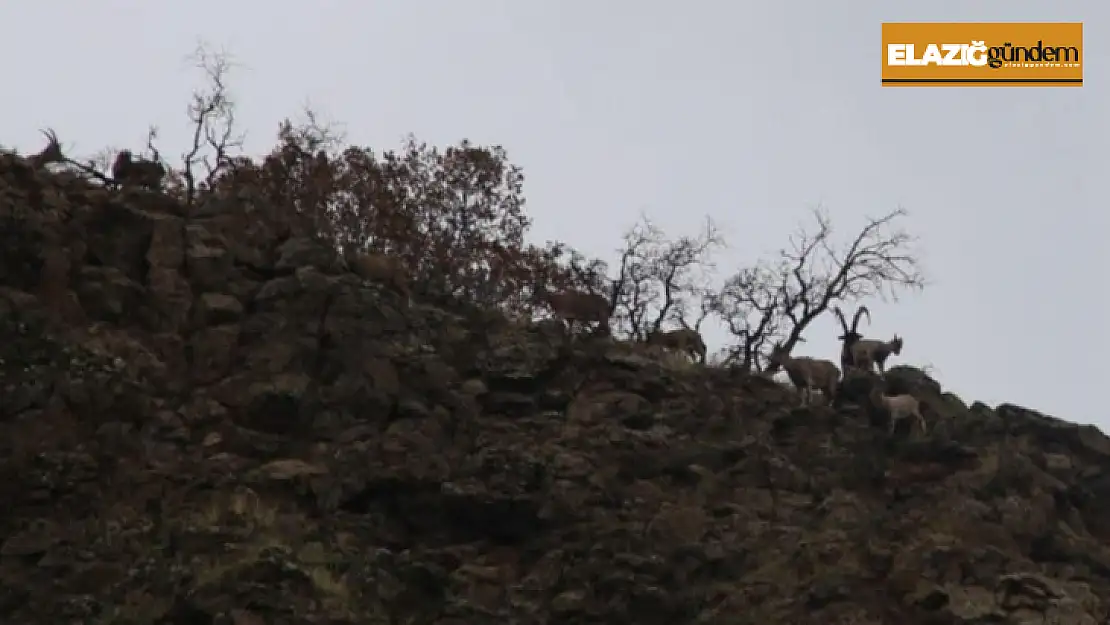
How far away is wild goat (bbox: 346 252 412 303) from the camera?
72.9 ft

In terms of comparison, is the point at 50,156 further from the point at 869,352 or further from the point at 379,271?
the point at 869,352

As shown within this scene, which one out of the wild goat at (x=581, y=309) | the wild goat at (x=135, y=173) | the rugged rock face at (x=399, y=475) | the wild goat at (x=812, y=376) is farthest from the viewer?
the wild goat at (x=581, y=309)

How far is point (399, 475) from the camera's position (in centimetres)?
1909

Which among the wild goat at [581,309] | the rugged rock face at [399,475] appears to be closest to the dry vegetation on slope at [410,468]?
the rugged rock face at [399,475]

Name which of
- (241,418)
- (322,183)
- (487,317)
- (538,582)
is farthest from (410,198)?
(538,582)

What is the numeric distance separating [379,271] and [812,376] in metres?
9.00

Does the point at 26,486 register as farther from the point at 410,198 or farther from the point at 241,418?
the point at 410,198

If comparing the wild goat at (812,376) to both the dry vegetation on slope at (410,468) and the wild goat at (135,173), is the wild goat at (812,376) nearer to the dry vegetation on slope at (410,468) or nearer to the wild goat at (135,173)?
the dry vegetation on slope at (410,468)

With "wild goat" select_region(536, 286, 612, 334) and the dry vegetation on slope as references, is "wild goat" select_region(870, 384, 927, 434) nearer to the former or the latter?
the dry vegetation on slope

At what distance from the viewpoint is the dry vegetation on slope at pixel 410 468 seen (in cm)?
1695

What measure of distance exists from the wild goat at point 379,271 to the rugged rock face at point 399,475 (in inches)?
17.7

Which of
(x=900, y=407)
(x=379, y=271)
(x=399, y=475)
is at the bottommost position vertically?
(x=399, y=475)

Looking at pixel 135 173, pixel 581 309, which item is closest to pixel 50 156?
pixel 135 173

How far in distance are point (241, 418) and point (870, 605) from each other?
402 inches
